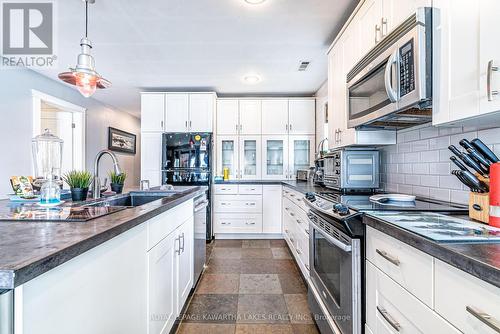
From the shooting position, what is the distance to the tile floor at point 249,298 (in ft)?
6.31

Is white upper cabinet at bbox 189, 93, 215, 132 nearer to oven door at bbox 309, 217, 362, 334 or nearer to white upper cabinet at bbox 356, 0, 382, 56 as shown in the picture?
white upper cabinet at bbox 356, 0, 382, 56

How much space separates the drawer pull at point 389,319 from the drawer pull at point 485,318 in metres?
0.39

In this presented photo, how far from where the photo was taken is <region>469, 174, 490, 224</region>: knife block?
1.04 m

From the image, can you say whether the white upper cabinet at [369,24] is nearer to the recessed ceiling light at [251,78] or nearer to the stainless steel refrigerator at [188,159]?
the recessed ceiling light at [251,78]

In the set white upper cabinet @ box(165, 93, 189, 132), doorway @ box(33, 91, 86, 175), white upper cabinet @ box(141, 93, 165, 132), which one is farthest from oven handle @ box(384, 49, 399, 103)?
doorway @ box(33, 91, 86, 175)

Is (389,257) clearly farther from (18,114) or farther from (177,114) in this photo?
(18,114)

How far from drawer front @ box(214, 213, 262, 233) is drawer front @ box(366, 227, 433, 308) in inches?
120

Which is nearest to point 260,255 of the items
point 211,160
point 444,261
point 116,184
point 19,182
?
point 211,160

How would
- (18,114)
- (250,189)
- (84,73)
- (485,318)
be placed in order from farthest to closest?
1. (250,189)
2. (18,114)
3. (84,73)
4. (485,318)

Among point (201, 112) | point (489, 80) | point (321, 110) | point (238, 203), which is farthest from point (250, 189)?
point (489, 80)

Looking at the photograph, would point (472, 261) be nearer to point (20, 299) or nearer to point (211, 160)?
point (20, 299)

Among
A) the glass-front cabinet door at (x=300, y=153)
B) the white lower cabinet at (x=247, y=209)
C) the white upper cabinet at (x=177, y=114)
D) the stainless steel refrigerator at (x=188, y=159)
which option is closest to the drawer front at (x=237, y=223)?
the white lower cabinet at (x=247, y=209)

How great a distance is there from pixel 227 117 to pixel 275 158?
1070mm

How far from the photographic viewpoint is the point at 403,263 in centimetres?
95
